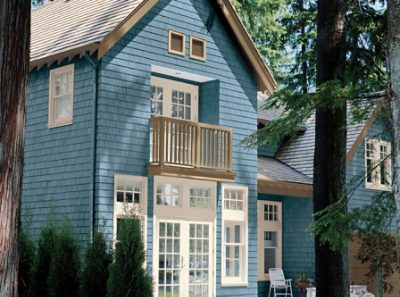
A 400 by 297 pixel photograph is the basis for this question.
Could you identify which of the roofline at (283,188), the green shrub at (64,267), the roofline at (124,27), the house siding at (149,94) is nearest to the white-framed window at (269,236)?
the roofline at (283,188)

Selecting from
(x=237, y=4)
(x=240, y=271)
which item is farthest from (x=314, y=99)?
(x=237, y=4)

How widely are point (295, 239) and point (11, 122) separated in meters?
14.9

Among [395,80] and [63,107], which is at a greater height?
[63,107]

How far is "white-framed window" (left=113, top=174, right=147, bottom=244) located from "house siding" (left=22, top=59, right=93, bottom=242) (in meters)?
0.62

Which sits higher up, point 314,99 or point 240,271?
point 314,99

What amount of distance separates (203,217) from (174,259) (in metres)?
1.31

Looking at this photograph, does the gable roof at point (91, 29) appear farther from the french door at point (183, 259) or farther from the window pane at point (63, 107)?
the french door at point (183, 259)

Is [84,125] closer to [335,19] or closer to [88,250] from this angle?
[88,250]

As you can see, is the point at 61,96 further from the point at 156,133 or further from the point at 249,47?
the point at 249,47

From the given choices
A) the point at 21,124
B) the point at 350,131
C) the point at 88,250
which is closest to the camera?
the point at 21,124

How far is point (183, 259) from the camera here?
17125 mm

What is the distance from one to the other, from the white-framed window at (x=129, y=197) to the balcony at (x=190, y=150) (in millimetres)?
423

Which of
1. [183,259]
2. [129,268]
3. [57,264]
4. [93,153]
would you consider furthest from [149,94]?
[129,268]

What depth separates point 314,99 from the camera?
36.9 ft
